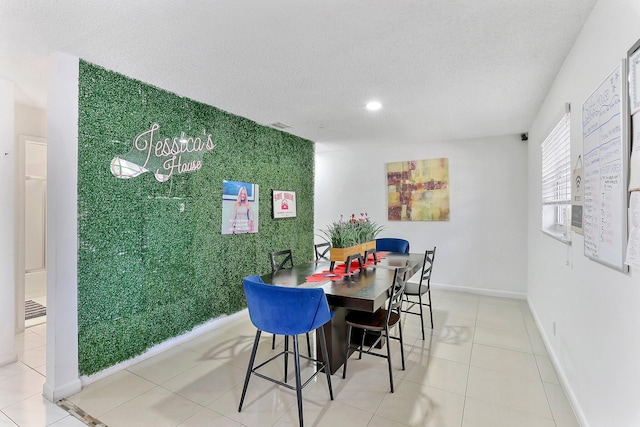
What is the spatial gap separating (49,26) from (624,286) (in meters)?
3.43

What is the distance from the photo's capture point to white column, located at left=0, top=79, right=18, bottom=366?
269 centimetres

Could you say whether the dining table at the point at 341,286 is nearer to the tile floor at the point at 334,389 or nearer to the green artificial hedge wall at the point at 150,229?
the tile floor at the point at 334,389

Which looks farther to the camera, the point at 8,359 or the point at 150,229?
the point at 150,229

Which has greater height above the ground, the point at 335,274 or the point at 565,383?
the point at 335,274

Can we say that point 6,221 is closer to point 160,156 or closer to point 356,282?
point 160,156

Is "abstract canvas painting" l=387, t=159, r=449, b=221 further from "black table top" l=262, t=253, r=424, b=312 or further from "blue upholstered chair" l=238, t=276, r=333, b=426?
"blue upholstered chair" l=238, t=276, r=333, b=426

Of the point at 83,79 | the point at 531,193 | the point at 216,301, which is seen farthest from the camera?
the point at 531,193

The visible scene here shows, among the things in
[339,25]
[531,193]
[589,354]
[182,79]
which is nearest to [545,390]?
[589,354]

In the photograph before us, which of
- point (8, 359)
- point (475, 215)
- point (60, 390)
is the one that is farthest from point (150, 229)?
point (475, 215)

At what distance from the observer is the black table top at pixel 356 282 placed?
6.66 ft

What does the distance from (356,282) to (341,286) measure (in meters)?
0.17

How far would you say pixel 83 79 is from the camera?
2.39 m

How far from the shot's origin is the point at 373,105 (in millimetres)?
3387

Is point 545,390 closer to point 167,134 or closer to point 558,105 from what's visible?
point 558,105
